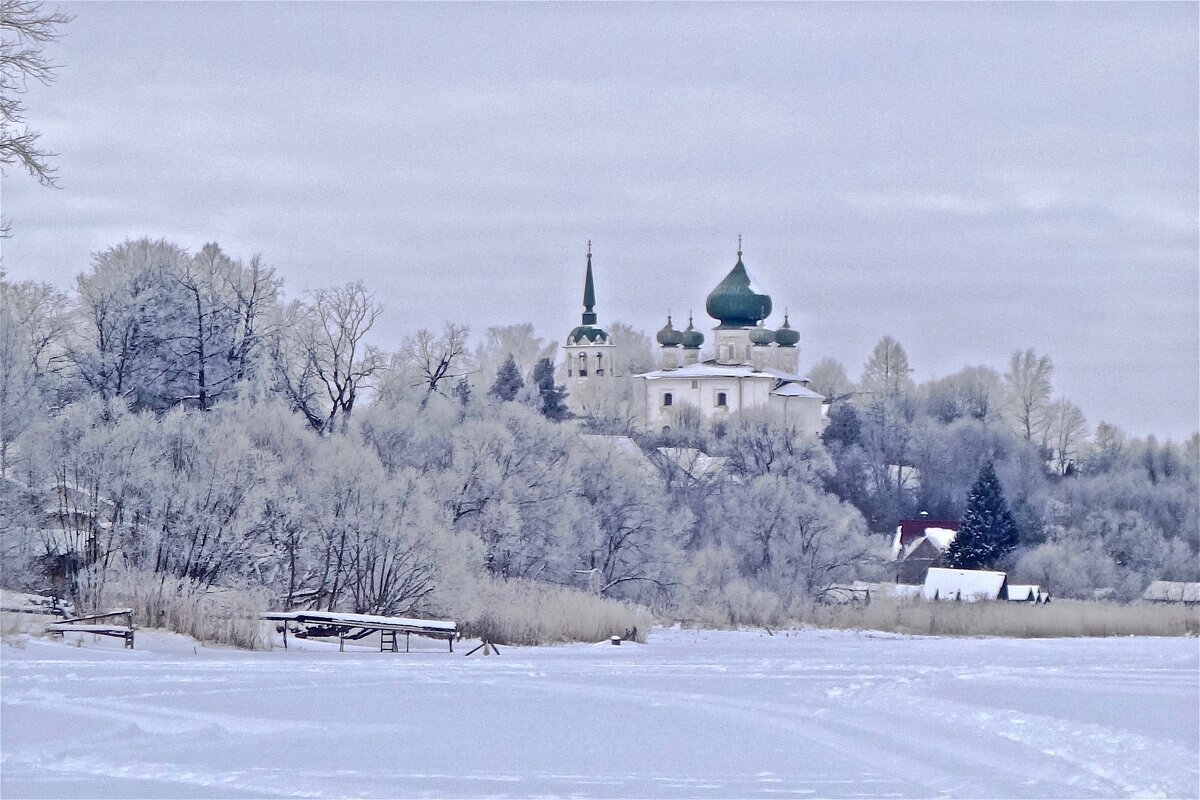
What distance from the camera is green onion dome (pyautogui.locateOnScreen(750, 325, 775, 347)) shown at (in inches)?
3905

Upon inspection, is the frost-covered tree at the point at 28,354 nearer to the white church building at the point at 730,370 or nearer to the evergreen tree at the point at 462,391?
Answer: the evergreen tree at the point at 462,391

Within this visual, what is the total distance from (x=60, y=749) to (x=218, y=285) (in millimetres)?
28811

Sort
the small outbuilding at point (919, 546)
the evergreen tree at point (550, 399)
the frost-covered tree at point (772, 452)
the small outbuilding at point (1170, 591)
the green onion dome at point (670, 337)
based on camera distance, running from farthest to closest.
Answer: the green onion dome at point (670, 337) → the evergreen tree at point (550, 399) → the small outbuilding at point (919, 546) → the frost-covered tree at point (772, 452) → the small outbuilding at point (1170, 591)

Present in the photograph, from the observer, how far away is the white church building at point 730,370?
309ft

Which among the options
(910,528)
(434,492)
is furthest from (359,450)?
(910,528)

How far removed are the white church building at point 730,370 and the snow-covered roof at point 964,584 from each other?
36.9m

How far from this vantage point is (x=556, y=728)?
13078 mm

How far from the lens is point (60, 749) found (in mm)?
11141

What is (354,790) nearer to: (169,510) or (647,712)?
(647,712)

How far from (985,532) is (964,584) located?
7352 millimetres

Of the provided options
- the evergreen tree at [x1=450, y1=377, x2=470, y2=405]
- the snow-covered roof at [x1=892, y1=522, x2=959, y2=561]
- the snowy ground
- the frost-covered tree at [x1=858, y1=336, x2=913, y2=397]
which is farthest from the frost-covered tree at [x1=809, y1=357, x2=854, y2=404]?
the snowy ground

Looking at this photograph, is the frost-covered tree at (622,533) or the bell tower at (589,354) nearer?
the frost-covered tree at (622,533)

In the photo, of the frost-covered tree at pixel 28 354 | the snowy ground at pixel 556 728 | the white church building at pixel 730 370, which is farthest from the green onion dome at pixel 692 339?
the snowy ground at pixel 556 728

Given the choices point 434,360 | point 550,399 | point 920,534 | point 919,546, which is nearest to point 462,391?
point 434,360
